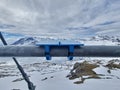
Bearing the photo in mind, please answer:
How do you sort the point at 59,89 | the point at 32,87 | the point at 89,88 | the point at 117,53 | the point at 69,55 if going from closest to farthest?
the point at 117,53, the point at 69,55, the point at 32,87, the point at 89,88, the point at 59,89

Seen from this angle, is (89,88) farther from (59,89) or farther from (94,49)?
Answer: (94,49)

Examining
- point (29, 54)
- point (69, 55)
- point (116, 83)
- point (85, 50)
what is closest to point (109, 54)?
point (85, 50)

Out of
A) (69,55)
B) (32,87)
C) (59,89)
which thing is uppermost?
(69,55)

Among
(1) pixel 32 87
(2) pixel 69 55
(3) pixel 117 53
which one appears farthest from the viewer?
(1) pixel 32 87

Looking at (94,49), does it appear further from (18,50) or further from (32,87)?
(32,87)

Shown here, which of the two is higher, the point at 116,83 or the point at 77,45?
the point at 77,45

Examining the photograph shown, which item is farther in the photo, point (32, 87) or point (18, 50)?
point (32, 87)
